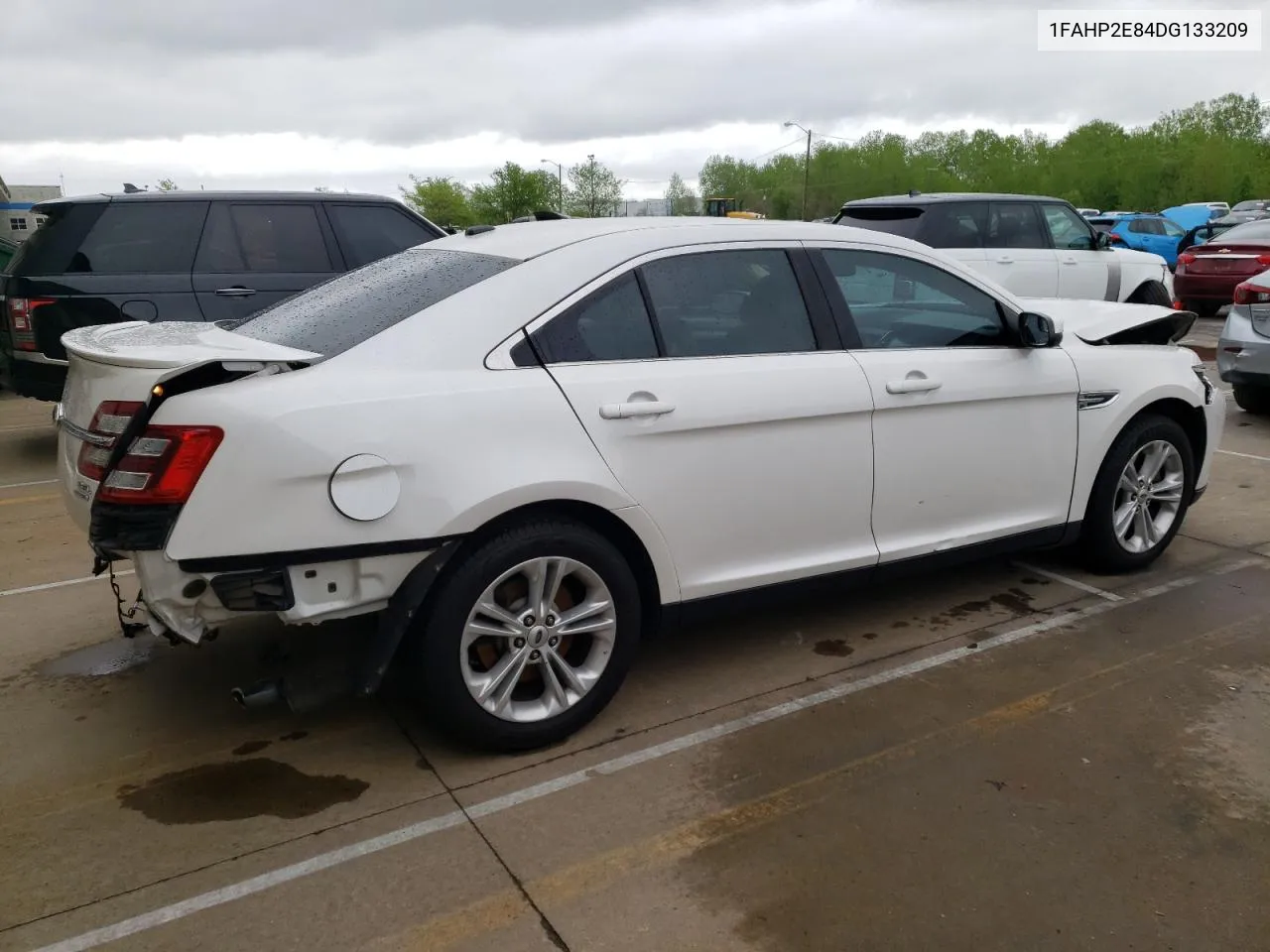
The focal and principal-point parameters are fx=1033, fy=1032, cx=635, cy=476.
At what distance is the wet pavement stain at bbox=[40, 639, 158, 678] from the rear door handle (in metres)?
3.14

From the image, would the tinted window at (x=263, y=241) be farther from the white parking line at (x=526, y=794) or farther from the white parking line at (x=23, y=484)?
the white parking line at (x=526, y=794)

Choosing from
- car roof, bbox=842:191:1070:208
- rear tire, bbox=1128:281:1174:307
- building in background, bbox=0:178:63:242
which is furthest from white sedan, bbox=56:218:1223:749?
rear tire, bbox=1128:281:1174:307

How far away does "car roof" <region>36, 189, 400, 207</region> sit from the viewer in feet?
24.0

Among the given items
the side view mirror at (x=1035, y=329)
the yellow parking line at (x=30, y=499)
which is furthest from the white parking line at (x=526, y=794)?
the yellow parking line at (x=30, y=499)

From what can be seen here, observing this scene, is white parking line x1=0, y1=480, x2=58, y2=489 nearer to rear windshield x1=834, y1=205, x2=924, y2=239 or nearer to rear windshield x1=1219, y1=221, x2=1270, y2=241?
rear windshield x1=834, y1=205, x2=924, y2=239

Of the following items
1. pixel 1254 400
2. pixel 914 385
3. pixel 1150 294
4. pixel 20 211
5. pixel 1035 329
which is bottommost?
pixel 1254 400

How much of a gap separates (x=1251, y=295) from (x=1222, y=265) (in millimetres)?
8108

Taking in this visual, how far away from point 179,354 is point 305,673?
1.05 meters

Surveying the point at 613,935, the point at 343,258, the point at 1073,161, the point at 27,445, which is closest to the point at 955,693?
the point at 613,935

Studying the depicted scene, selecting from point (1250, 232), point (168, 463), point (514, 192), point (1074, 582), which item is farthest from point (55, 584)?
point (514, 192)

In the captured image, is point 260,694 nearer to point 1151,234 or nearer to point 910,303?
point 910,303

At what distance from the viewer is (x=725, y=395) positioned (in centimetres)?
358

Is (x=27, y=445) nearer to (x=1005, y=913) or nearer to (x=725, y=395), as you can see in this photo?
(x=725, y=395)

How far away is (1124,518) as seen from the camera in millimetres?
4902
